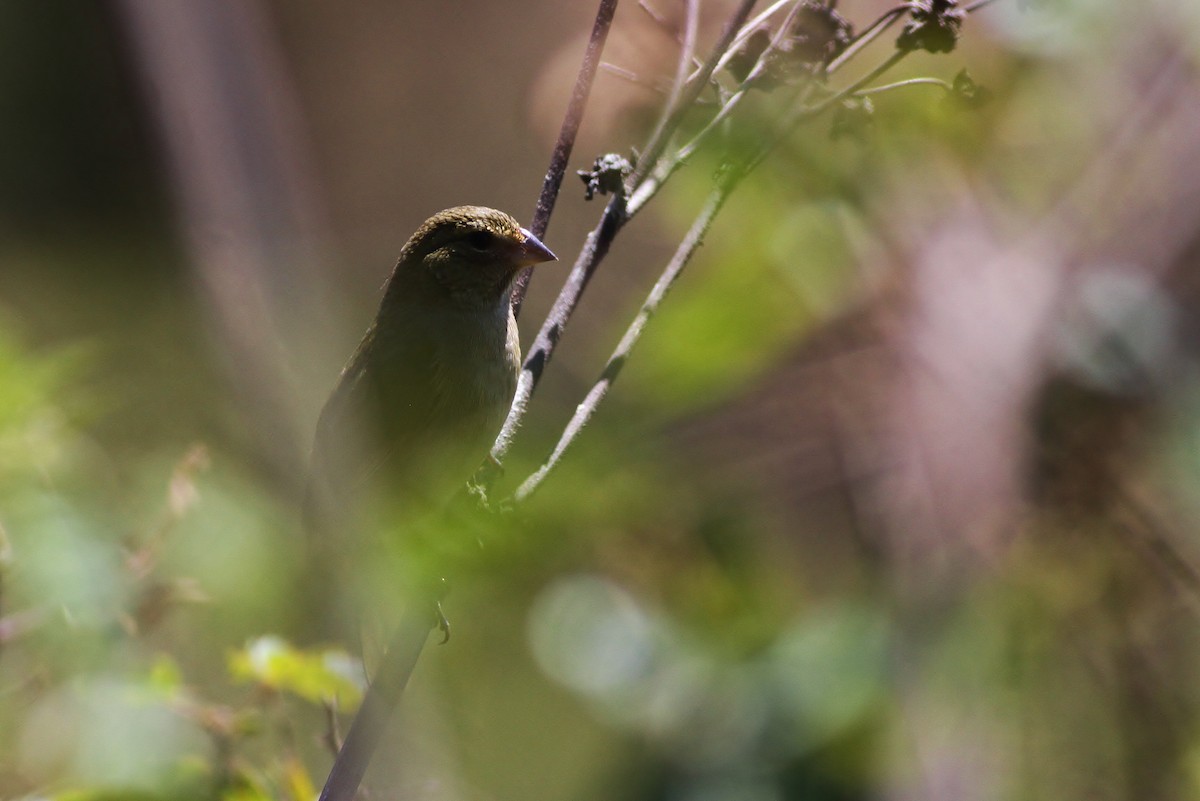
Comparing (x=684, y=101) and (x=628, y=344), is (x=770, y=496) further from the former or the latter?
(x=684, y=101)

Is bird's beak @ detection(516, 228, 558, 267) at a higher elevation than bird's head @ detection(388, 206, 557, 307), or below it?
higher

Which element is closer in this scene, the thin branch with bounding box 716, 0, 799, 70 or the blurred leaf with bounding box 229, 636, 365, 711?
the thin branch with bounding box 716, 0, 799, 70

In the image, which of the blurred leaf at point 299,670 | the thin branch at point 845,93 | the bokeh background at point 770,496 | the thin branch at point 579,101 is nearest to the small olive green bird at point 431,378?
the bokeh background at point 770,496

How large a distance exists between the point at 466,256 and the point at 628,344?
41.4 inches

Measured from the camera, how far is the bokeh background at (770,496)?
2408mm

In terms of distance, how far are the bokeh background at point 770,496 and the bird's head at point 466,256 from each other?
277 mm

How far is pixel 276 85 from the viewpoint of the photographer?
6168 millimetres

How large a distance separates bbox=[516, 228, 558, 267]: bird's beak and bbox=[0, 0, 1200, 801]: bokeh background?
0.91 feet

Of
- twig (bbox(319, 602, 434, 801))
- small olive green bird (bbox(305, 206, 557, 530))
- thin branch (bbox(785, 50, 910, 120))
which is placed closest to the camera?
twig (bbox(319, 602, 434, 801))

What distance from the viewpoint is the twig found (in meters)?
1.76

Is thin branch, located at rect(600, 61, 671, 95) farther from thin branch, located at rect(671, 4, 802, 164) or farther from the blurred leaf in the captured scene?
the blurred leaf

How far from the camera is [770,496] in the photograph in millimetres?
3574

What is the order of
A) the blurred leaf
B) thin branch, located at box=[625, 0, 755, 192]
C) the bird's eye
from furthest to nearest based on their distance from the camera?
the bird's eye, the blurred leaf, thin branch, located at box=[625, 0, 755, 192]

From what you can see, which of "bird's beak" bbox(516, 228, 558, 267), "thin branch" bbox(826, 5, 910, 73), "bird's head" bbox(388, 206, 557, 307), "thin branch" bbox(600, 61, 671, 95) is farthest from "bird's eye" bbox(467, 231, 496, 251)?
"thin branch" bbox(826, 5, 910, 73)
